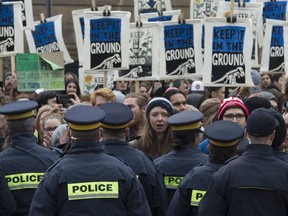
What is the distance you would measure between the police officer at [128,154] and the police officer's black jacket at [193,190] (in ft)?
1.52

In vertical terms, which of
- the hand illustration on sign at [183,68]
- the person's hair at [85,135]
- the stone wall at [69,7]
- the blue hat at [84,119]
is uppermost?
the blue hat at [84,119]

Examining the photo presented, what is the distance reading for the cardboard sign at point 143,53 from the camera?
15.4 metres

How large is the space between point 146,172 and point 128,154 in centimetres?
18

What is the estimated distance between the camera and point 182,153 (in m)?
8.34

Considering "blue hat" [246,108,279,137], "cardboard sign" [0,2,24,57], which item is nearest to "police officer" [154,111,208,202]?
"blue hat" [246,108,279,137]

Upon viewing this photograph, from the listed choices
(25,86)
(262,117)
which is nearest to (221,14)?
(25,86)

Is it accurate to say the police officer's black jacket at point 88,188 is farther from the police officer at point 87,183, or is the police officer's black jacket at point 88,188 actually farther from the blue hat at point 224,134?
the blue hat at point 224,134

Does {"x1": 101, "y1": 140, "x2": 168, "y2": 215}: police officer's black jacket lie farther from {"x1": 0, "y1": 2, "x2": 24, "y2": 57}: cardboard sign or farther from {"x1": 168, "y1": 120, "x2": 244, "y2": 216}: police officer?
{"x1": 0, "y1": 2, "x2": 24, "y2": 57}: cardboard sign

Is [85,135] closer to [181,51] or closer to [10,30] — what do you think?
[181,51]

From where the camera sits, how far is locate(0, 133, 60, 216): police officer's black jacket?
7.84 m

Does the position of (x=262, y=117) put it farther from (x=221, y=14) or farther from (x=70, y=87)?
(x=221, y=14)

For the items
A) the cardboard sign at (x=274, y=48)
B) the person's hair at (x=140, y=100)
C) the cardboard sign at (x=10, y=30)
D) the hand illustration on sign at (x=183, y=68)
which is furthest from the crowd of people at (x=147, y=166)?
the cardboard sign at (x=274, y=48)

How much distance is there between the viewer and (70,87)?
1562 cm

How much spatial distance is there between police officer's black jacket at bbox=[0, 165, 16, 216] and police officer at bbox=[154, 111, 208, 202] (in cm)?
127
